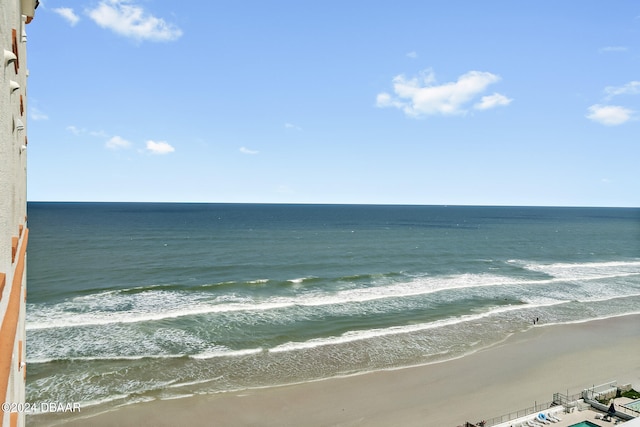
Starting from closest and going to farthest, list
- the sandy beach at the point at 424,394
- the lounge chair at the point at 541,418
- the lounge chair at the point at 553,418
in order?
the lounge chair at the point at 541,418
the lounge chair at the point at 553,418
the sandy beach at the point at 424,394

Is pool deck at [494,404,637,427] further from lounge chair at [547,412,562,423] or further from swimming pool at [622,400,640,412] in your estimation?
swimming pool at [622,400,640,412]

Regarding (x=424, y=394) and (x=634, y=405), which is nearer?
(x=634, y=405)

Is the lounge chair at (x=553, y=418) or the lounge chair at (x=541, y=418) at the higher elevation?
the lounge chair at (x=541, y=418)

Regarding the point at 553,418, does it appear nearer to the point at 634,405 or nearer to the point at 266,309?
the point at 634,405

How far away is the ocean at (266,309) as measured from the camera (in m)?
22.6

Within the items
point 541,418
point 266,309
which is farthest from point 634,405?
point 266,309

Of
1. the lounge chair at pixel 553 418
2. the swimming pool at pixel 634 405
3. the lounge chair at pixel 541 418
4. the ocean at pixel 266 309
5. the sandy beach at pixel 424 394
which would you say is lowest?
the sandy beach at pixel 424 394

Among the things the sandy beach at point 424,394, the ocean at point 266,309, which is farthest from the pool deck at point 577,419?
the ocean at point 266,309

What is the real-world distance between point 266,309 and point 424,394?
1534cm

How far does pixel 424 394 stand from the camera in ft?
72.3

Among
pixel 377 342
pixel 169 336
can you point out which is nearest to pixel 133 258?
pixel 169 336

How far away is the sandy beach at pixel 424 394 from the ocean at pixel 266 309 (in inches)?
44.2

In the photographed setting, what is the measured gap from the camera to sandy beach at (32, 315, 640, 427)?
62.2 ft

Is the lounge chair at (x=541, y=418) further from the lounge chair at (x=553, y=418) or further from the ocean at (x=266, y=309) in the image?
the ocean at (x=266, y=309)
